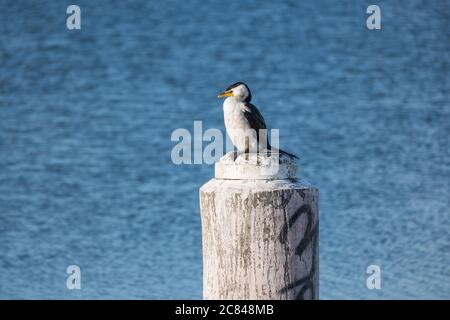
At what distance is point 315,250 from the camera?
4.28 m

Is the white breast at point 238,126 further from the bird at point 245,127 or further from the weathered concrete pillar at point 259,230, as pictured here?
the weathered concrete pillar at point 259,230

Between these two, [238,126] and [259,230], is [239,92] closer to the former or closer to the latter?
[238,126]

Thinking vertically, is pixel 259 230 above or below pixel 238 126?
below

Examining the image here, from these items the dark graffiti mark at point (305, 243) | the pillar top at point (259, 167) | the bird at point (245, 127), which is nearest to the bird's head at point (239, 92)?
the bird at point (245, 127)

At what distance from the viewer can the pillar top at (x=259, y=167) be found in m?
4.17

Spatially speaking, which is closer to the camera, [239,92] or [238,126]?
[238,126]

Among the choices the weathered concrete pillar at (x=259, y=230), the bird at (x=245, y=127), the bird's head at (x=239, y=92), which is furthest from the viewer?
the bird's head at (x=239, y=92)

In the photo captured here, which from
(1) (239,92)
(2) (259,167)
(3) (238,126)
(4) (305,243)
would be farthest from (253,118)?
(4) (305,243)

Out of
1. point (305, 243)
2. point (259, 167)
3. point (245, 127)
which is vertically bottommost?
point (305, 243)

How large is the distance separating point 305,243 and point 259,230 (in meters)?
0.28

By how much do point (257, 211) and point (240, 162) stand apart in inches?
11.5

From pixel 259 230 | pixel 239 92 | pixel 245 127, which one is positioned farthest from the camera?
pixel 239 92

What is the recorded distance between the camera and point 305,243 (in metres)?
4.20
